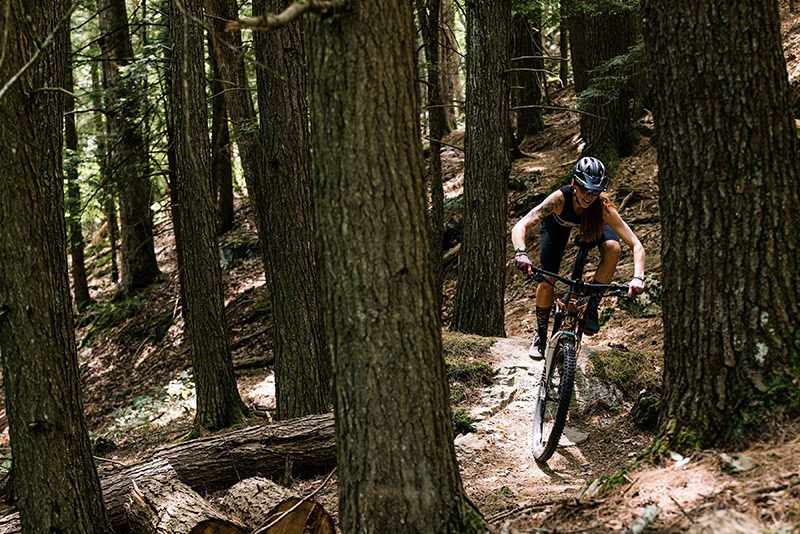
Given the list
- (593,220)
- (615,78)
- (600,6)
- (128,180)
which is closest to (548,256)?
(593,220)

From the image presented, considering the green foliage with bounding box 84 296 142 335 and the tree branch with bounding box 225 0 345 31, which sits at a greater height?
the tree branch with bounding box 225 0 345 31

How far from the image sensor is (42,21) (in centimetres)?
527

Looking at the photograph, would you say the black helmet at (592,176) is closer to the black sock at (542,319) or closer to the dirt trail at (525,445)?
the black sock at (542,319)

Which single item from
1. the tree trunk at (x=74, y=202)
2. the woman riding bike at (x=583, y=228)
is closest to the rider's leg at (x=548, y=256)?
the woman riding bike at (x=583, y=228)

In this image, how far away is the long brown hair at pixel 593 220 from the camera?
6.57m

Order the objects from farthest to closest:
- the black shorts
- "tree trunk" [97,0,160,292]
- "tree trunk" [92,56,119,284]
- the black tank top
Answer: "tree trunk" [92,56,119,284] → "tree trunk" [97,0,160,292] → the black shorts → the black tank top

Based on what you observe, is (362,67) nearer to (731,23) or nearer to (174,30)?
(731,23)

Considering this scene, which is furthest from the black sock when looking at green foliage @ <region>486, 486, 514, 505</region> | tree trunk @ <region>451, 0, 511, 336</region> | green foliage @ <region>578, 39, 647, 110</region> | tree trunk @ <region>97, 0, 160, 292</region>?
tree trunk @ <region>97, 0, 160, 292</region>

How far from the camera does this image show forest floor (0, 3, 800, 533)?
A: 153 inches

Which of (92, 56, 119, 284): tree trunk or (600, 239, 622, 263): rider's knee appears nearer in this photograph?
(600, 239, 622, 263): rider's knee

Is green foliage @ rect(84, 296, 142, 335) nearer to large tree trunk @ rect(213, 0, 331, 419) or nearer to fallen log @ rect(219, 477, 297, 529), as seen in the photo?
large tree trunk @ rect(213, 0, 331, 419)

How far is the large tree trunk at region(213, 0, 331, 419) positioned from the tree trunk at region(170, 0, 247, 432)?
3.35 feet

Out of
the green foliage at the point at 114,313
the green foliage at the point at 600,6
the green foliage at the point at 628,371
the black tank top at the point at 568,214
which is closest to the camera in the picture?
the black tank top at the point at 568,214

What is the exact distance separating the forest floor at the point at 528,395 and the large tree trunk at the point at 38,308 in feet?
5.97
